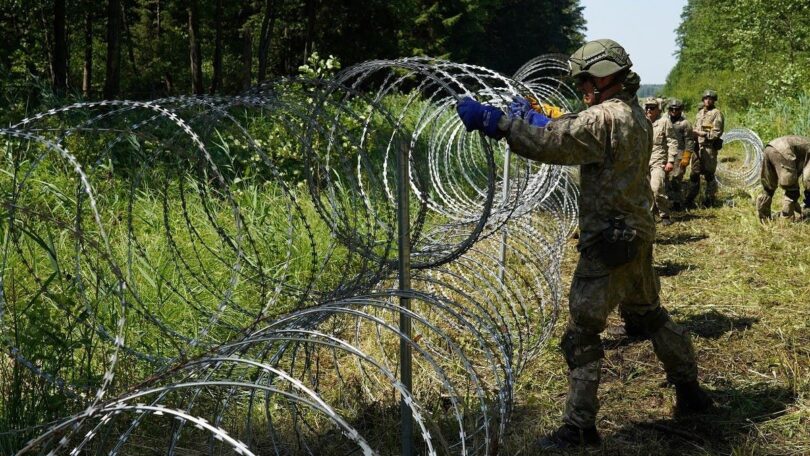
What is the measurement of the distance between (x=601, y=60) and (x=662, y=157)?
659 cm

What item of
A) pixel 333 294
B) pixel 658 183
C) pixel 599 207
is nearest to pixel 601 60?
pixel 599 207

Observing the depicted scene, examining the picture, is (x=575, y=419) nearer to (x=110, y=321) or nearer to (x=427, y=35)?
(x=110, y=321)

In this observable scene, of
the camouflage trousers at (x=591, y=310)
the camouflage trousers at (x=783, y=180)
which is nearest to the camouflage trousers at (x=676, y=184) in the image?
the camouflage trousers at (x=783, y=180)

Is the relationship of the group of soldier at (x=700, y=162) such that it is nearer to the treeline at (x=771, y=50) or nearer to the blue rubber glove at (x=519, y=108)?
the blue rubber glove at (x=519, y=108)

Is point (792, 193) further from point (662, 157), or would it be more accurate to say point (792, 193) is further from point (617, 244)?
point (617, 244)

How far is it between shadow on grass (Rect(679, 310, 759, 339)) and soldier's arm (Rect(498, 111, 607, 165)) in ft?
8.97

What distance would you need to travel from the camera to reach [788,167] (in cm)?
914

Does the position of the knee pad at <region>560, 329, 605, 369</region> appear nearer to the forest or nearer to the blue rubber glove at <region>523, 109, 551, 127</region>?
the forest

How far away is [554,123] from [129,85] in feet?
96.8

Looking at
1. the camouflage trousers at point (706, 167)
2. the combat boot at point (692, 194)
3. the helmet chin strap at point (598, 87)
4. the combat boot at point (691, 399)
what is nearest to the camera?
the helmet chin strap at point (598, 87)

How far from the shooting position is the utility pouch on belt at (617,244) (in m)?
3.69

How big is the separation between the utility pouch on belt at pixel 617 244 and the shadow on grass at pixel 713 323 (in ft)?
7.55

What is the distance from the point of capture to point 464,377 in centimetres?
475

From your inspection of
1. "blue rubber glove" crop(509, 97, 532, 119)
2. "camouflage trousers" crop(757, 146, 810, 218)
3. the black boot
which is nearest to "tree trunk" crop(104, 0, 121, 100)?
"camouflage trousers" crop(757, 146, 810, 218)
